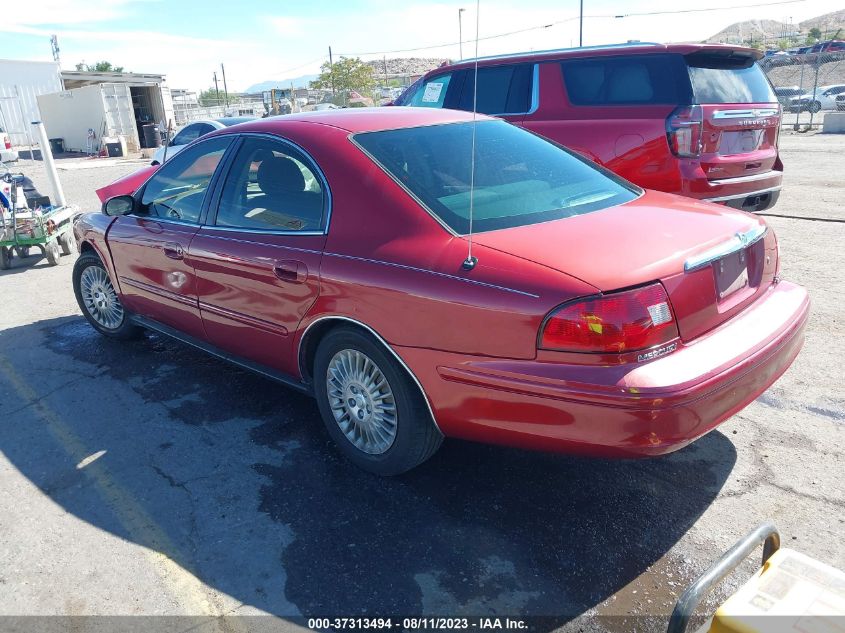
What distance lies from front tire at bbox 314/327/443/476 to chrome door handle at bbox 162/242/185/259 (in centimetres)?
132

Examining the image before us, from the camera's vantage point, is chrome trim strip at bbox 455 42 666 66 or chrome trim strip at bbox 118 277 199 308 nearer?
chrome trim strip at bbox 118 277 199 308

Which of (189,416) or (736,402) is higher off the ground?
(736,402)

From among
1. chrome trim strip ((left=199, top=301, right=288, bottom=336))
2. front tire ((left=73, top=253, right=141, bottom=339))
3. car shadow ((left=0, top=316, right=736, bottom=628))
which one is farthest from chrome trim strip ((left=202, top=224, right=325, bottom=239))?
front tire ((left=73, top=253, right=141, bottom=339))

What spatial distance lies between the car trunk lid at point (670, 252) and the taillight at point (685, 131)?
9.53 ft

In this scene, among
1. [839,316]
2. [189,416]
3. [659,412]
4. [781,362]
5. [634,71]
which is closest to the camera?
[659,412]

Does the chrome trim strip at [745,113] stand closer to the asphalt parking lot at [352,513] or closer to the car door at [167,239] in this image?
the asphalt parking lot at [352,513]

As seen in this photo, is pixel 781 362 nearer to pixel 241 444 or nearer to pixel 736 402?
pixel 736 402

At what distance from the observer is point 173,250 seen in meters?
4.25

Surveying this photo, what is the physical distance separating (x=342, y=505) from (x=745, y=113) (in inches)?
204

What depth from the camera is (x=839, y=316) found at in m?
5.09

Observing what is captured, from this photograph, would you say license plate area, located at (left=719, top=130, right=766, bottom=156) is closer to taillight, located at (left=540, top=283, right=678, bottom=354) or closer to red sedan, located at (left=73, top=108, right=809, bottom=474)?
red sedan, located at (left=73, top=108, right=809, bottom=474)

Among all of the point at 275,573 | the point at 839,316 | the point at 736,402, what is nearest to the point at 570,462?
Result: the point at 736,402

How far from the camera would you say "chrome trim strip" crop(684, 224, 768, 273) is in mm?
2693

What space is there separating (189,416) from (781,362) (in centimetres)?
318
